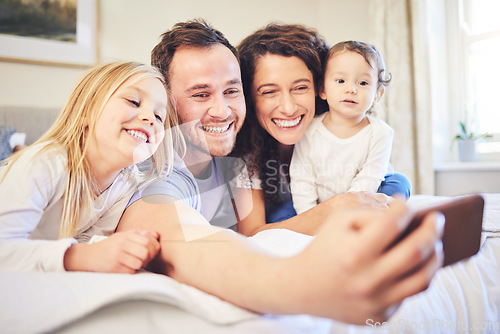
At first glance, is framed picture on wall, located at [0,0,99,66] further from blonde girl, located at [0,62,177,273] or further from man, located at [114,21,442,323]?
man, located at [114,21,442,323]

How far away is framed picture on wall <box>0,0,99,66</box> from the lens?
227 cm

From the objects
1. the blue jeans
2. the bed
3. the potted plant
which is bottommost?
the bed

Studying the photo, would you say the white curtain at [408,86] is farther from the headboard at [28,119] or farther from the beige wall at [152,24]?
the headboard at [28,119]

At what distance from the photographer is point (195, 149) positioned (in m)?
1.12

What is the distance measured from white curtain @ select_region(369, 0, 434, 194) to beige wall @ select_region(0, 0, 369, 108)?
42 centimetres

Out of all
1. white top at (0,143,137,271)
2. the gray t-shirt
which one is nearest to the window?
the gray t-shirt

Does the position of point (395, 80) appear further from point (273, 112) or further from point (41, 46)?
point (41, 46)

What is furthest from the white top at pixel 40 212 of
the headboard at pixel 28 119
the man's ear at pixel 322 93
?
the headboard at pixel 28 119

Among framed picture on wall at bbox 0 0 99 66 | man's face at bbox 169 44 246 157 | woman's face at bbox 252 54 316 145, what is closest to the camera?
man's face at bbox 169 44 246 157

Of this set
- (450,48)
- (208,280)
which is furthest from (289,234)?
(450,48)

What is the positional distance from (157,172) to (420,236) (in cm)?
71

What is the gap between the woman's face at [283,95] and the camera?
121 centimetres

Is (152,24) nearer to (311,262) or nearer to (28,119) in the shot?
(28,119)

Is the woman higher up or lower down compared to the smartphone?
higher up
